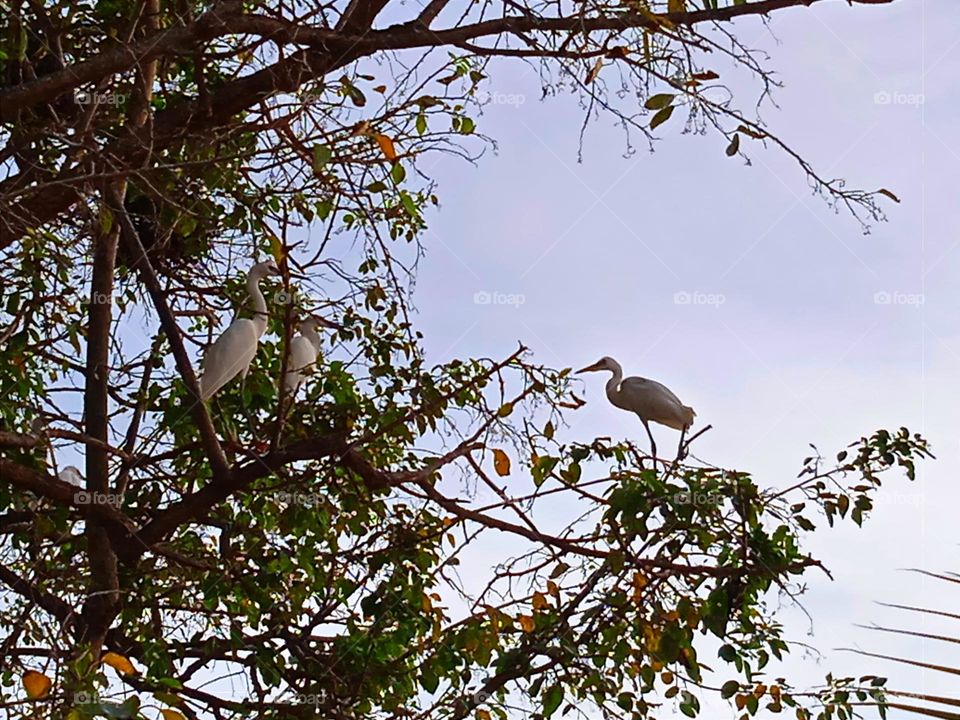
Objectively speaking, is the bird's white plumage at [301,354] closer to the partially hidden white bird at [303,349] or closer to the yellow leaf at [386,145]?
the partially hidden white bird at [303,349]

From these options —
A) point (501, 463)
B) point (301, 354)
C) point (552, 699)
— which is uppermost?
point (301, 354)

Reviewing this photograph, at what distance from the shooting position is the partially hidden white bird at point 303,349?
383cm

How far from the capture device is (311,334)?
4.29 meters

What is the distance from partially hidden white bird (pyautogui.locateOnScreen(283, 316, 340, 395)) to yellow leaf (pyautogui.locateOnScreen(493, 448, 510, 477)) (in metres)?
0.63

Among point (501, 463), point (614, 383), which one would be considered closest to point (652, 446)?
point (501, 463)

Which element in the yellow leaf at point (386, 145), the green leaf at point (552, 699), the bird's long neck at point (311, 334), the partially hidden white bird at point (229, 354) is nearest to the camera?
the yellow leaf at point (386, 145)

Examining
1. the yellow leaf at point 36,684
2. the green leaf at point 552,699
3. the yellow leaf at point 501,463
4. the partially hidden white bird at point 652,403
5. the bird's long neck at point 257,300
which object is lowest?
the yellow leaf at point 36,684

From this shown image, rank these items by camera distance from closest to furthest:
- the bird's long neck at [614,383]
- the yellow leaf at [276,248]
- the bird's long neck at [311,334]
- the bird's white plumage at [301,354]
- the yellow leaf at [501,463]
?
the yellow leaf at [276,248] → the yellow leaf at [501,463] → the bird's white plumage at [301,354] → the bird's long neck at [311,334] → the bird's long neck at [614,383]

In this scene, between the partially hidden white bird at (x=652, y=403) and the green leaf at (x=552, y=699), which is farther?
the partially hidden white bird at (x=652, y=403)

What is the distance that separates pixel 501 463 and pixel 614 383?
6.20 feet

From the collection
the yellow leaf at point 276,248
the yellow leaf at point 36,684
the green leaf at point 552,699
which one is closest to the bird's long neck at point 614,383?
the green leaf at point 552,699

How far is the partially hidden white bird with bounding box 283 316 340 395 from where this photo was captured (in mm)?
3826

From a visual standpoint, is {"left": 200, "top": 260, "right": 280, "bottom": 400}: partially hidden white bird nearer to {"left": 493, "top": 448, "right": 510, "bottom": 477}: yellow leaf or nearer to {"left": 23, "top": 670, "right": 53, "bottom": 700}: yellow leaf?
{"left": 493, "top": 448, "right": 510, "bottom": 477}: yellow leaf

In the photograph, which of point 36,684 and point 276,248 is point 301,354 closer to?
point 276,248
